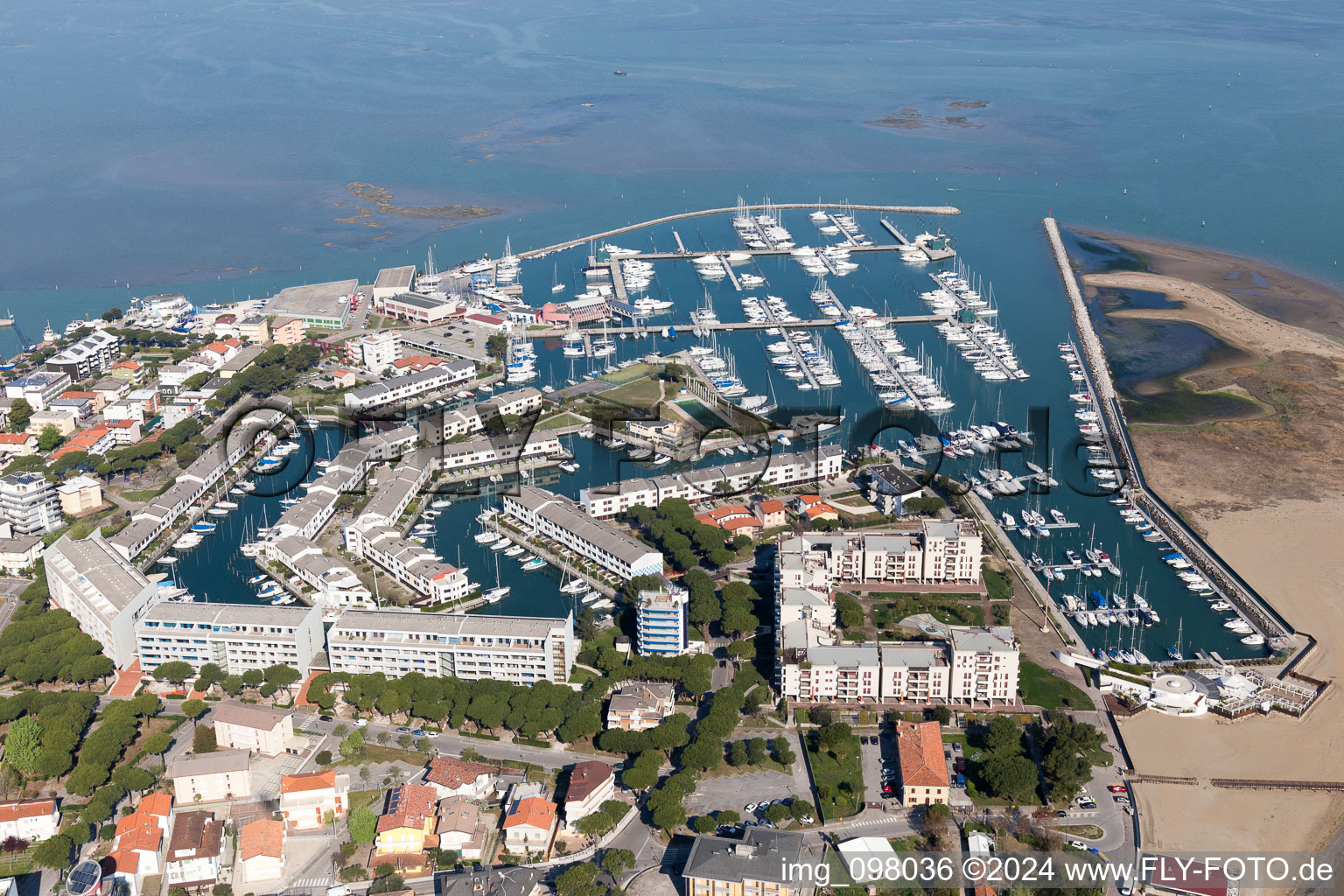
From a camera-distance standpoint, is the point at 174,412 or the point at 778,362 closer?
the point at 174,412

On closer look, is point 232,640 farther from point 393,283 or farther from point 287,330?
point 393,283

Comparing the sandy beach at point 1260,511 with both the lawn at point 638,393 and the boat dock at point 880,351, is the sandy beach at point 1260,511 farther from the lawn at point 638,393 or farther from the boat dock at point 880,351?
the lawn at point 638,393

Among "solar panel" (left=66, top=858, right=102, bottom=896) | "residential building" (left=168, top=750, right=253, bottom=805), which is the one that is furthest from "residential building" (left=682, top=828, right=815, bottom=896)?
"solar panel" (left=66, top=858, right=102, bottom=896)

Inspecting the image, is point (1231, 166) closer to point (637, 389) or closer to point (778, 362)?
point (778, 362)

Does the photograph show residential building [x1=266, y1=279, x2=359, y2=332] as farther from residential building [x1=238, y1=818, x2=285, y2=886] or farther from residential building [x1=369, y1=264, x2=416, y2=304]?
residential building [x1=238, y1=818, x2=285, y2=886]

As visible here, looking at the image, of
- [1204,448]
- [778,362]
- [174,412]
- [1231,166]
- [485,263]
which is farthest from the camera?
[1231,166]

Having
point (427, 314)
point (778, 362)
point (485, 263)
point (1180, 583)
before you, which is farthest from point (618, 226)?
point (1180, 583)

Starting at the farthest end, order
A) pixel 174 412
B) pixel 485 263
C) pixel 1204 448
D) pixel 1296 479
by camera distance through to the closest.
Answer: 1. pixel 485 263
2. pixel 174 412
3. pixel 1204 448
4. pixel 1296 479

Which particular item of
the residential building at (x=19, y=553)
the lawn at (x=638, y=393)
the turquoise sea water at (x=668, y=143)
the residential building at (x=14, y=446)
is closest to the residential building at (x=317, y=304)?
the turquoise sea water at (x=668, y=143)

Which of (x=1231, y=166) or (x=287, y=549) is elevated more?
(x=1231, y=166)
